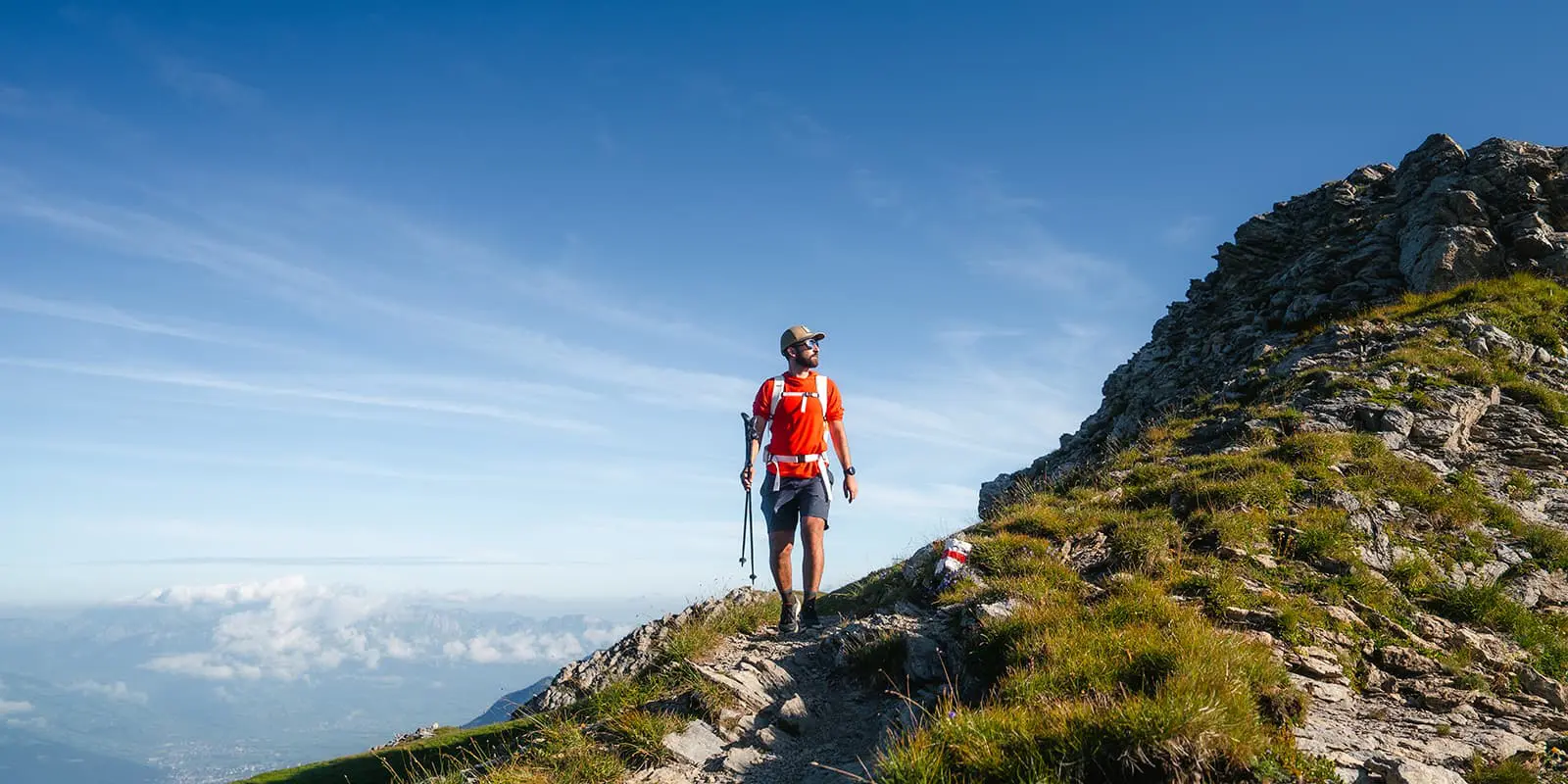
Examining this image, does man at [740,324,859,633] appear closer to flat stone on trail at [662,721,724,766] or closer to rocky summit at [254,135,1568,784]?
rocky summit at [254,135,1568,784]

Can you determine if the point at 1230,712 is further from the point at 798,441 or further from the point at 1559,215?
the point at 1559,215

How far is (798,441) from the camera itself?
1107 cm

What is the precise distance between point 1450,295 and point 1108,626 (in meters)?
22.4

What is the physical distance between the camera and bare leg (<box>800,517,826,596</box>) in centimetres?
1098

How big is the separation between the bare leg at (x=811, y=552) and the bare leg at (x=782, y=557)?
0.68 feet

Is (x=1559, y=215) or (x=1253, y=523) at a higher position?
(x=1559, y=215)

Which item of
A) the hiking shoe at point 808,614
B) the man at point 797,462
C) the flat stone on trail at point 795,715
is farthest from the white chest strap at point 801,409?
the flat stone on trail at point 795,715

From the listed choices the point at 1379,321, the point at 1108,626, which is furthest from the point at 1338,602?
the point at 1379,321

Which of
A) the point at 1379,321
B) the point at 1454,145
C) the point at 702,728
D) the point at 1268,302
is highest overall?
the point at 1454,145

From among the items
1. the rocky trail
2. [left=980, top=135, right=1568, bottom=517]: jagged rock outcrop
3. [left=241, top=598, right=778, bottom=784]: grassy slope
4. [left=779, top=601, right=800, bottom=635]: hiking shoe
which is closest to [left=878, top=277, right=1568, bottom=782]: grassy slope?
the rocky trail

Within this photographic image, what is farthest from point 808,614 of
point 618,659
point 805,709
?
point 805,709

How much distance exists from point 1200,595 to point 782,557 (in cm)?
526

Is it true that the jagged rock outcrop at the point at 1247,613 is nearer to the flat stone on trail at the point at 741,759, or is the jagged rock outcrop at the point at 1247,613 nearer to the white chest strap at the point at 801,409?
the flat stone on trail at the point at 741,759

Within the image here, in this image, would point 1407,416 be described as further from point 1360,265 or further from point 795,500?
point 1360,265
